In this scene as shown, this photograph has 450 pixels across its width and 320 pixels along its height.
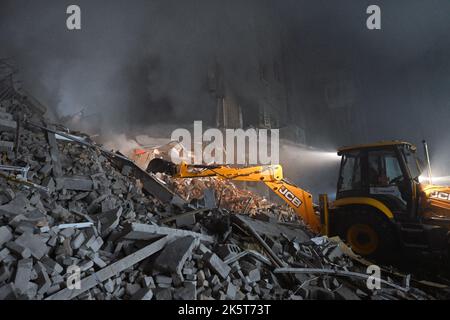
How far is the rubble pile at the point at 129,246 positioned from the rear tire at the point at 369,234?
0.68m

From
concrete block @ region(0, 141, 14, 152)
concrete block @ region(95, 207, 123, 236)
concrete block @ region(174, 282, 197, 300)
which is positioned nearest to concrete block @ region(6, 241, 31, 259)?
concrete block @ region(95, 207, 123, 236)

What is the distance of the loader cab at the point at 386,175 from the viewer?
534 cm

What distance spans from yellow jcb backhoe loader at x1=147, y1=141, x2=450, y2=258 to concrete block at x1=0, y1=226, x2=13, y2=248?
3.66 m

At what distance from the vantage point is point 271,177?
6.47 meters

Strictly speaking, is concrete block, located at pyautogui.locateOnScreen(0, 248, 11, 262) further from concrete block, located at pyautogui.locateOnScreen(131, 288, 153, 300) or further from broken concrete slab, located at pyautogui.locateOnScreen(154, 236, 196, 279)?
broken concrete slab, located at pyautogui.locateOnScreen(154, 236, 196, 279)

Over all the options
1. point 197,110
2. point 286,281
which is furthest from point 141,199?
point 197,110

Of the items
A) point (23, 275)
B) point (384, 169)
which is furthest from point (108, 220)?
point (384, 169)

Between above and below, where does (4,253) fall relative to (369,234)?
above

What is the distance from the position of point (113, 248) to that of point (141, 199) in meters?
2.19

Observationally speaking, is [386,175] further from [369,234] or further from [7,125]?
[7,125]

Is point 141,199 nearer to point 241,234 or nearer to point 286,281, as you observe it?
point 241,234

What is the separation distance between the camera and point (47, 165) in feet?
17.4

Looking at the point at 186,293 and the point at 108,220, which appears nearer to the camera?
the point at 186,293

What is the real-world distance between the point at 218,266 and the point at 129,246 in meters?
1.22
